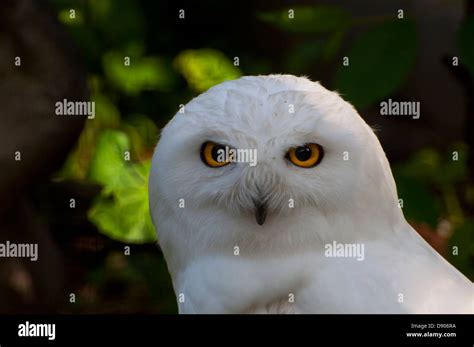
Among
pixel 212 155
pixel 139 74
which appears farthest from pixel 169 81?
pixel 212 155

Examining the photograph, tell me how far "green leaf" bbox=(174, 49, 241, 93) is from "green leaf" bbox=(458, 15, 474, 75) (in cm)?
69

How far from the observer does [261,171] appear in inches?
75.9

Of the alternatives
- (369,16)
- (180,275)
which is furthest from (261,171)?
(369,16)

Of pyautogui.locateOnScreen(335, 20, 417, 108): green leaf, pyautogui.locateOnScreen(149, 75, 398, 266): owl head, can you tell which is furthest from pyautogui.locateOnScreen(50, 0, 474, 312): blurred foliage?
pyautogui.locateOnScreen(149, 75, 398, 266): owl head

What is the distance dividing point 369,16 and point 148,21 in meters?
0.98

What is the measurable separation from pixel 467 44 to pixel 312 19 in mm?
427

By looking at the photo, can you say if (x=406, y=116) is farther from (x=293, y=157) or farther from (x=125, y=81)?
(x=293, y=157)

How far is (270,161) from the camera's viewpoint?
192 cm

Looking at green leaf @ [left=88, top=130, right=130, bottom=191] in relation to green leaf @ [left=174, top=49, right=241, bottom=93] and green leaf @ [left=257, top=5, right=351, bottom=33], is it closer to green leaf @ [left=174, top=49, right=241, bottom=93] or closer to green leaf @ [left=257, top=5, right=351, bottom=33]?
green leaf @ [left=174, top=49, right=241, bottom=93]

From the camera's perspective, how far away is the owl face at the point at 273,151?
1.89m

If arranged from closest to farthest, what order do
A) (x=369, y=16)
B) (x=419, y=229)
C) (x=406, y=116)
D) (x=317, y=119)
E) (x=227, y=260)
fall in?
1. (x=317, y=119)
2. (x=227, y=260)
3. (x=369, y=16)
4. (x=419, y=229)
5. (x=406, y=116)

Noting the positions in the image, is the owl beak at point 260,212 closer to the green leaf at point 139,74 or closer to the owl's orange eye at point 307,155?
the owl's orange eye at point 307,155

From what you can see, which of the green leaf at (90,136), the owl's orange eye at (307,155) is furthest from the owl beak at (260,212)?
the green leaf at (90,136)

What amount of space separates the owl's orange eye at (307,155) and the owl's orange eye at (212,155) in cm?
14
